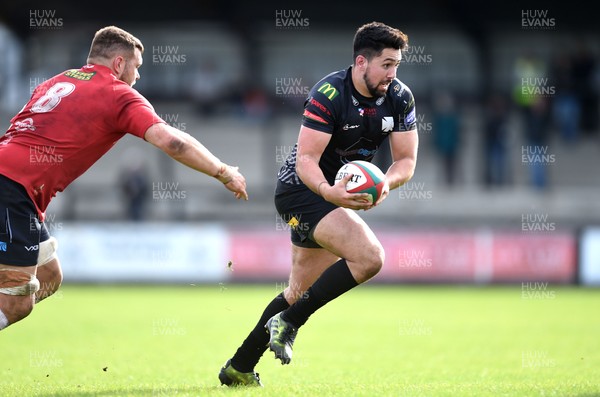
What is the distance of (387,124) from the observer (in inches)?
290

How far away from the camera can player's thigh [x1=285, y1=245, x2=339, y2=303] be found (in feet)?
24.9

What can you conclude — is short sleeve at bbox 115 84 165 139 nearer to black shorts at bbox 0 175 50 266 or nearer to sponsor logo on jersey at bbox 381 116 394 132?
black shorts at bbox 0 175 50 266

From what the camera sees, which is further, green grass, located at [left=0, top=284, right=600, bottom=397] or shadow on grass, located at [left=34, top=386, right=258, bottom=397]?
green grass, located at [left=0, top=284, right=600, bottom=397]

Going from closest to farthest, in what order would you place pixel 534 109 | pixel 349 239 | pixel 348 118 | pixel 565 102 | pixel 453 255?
pixel 349 239 → pixel 348 118 → pixel 453 255 → pixel 534 109 → pixel 565 102

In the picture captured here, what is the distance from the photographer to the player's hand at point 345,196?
6.77 m

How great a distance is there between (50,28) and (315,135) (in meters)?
24.1

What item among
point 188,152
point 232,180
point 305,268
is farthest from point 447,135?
point 188,152

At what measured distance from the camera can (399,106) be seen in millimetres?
7387

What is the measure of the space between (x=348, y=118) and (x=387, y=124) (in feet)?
1.09

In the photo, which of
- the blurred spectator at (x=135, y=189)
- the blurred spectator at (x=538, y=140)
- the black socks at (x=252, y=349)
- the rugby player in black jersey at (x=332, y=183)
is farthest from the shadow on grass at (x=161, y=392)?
the blurred spectator at (x=538, y=140)

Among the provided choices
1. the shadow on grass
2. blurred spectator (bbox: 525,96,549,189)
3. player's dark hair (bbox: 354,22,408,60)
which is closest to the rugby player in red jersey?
the shadow on grass

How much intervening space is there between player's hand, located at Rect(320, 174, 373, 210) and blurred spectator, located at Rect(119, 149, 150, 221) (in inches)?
582

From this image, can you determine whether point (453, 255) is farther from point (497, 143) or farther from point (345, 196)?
point (345, 196)

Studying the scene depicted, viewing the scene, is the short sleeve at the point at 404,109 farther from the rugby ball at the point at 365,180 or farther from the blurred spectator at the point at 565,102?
the blurred spectator at the point at 565,102
